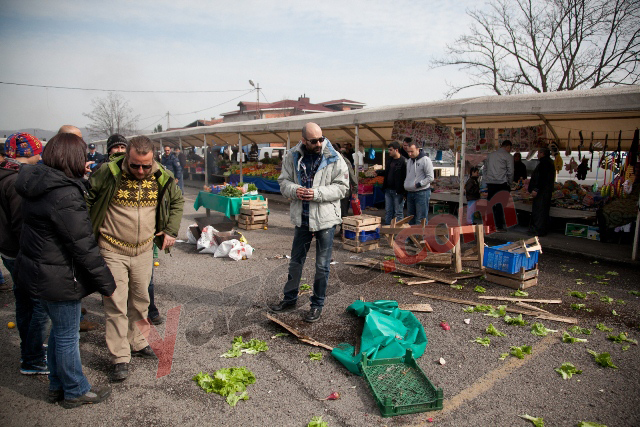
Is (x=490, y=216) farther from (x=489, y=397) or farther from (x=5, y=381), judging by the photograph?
(x=5, y=381)

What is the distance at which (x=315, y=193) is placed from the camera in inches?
176

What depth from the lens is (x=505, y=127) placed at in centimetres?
1174

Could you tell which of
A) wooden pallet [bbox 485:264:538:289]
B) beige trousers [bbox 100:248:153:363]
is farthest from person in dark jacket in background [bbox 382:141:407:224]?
beige trousers [bbox 100:248:153:363]

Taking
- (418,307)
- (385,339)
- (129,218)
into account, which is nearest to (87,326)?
(129,218)

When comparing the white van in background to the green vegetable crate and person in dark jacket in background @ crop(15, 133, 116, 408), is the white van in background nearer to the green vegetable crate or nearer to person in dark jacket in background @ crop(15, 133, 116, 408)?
the green vegetable crate

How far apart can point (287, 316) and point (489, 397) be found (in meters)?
2.39

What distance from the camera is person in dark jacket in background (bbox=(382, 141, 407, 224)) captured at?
8555 mm

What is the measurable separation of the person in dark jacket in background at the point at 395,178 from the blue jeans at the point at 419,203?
1.43 ft

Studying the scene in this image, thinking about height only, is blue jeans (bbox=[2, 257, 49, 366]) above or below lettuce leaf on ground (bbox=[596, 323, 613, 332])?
above

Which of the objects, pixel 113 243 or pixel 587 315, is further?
pixel 587 315

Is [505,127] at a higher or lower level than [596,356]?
higher

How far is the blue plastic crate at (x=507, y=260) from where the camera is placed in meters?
5.88

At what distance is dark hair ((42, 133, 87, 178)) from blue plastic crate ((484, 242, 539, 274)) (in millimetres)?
5464

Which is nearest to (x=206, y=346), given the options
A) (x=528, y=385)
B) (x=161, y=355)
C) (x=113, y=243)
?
(x=161, y=355)
